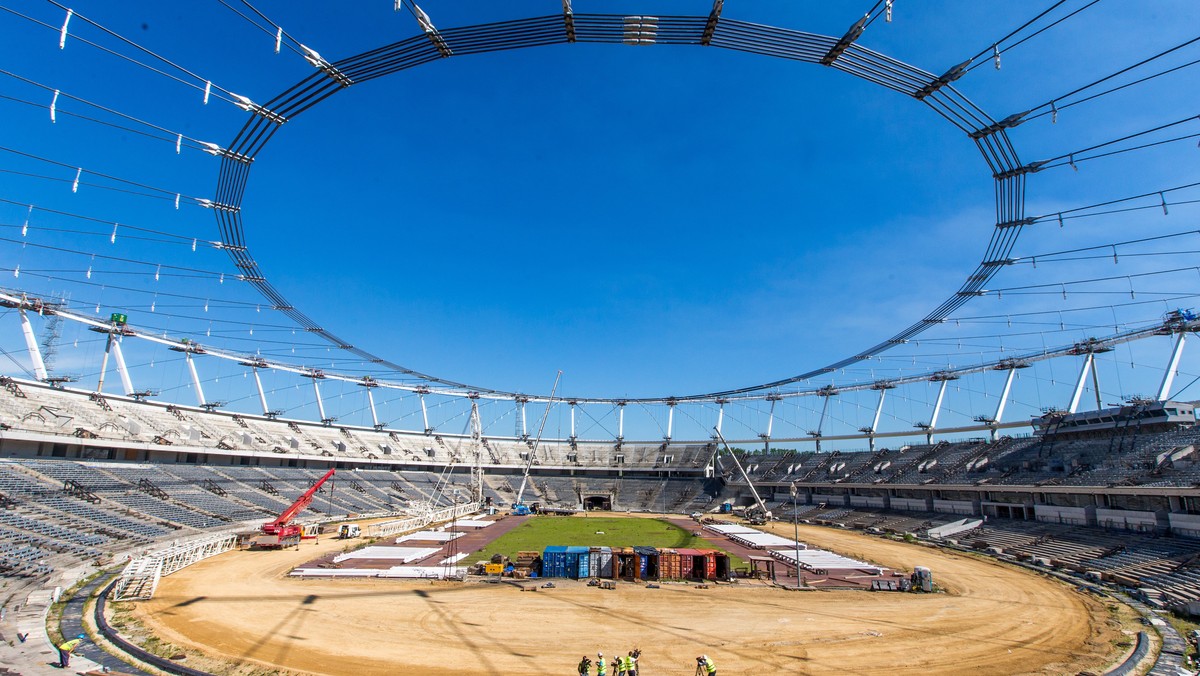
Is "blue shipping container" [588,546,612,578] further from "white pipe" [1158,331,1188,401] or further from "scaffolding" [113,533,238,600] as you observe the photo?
"white pipe" [1158,331,1188,401]

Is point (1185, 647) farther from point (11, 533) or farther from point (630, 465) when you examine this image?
point (630, 465)

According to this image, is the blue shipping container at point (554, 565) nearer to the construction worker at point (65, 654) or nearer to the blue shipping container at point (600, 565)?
the blue shipping container at point (600, 565)

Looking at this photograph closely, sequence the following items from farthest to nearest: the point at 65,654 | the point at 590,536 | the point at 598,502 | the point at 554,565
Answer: the point at 598,502 < the point at 590,536 < the point at 554,565 < the point at 65,654

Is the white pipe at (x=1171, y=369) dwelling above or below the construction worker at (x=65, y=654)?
above

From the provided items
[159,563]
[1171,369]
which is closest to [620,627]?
[159,563]

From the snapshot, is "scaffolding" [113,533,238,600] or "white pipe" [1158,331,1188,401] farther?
"white pipe" [1158,331,1188,401]

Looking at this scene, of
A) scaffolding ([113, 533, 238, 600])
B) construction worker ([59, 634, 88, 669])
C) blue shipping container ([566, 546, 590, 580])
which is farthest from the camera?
blue shipping container ([566, 546, 590, 580])

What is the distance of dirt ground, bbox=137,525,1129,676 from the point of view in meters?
22.1

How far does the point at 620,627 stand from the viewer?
26.8 meters

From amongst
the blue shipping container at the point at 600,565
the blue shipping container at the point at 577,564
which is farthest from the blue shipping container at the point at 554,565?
the blue shipping container at the point at 600,565

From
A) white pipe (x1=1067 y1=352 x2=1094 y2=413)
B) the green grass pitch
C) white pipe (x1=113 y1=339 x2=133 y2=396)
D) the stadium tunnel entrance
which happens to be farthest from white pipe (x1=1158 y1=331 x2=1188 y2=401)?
white pipe (x1=113 y1=339 x2=133 y2=396)

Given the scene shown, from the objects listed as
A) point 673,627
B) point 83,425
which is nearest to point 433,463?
point 83,425

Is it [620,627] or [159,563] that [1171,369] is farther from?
[159,563]

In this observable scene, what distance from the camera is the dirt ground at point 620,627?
22.1m
